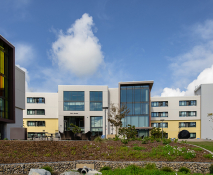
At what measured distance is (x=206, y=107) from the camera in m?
47.8

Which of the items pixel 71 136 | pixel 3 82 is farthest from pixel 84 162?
pixel 3 82

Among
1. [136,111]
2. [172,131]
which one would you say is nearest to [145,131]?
[136,111]

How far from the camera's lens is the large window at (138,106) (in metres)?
43.8

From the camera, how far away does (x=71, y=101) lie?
45.6 m

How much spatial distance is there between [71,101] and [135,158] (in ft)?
116

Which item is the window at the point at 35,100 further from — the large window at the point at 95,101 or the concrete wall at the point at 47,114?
the large window at the point at 95,101

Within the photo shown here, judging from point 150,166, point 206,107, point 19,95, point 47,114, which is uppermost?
point 19,95

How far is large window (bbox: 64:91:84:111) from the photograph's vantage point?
45531 millimetres

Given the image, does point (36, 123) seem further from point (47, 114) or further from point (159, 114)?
point (159, 114)

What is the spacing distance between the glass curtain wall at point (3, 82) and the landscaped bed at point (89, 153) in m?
14.1

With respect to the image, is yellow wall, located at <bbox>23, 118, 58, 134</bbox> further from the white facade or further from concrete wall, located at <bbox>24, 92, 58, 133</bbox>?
the white facade

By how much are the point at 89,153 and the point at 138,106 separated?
32906 mm

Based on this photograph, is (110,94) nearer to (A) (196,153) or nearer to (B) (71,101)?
(B) (71,101)

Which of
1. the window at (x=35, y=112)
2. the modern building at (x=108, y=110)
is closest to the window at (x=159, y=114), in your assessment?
the modern building at (x=108, y=110)
